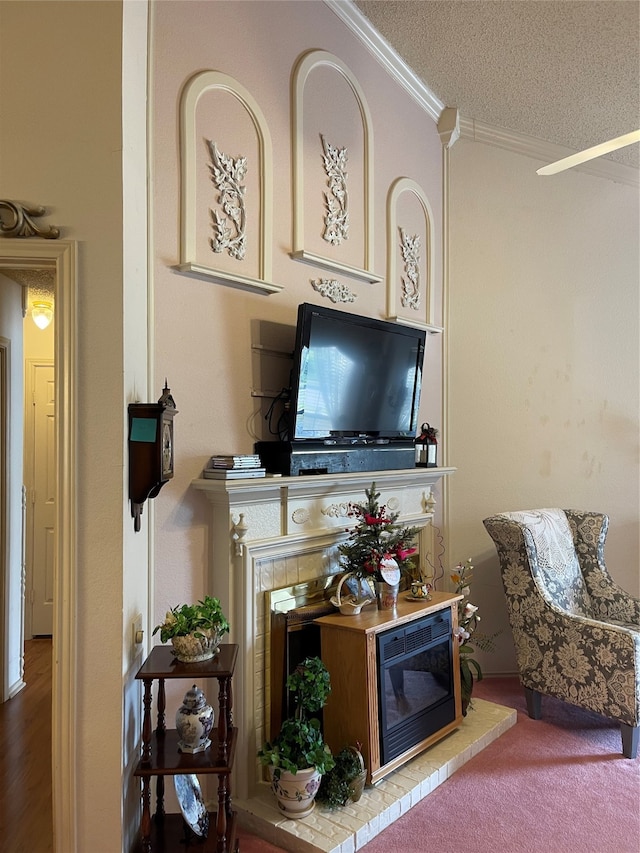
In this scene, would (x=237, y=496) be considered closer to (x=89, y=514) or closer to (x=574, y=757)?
(x=89, y=514)

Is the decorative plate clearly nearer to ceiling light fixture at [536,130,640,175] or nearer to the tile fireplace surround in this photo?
the tile fireplace surround

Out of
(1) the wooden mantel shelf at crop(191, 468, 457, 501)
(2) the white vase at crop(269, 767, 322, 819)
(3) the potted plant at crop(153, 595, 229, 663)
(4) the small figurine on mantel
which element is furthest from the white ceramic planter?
(4) the small figurine on mantel

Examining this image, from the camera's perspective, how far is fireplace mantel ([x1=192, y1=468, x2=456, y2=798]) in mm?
2436

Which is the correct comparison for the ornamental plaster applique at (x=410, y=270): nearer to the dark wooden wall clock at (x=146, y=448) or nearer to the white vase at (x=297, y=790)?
the dark wooden wall clock at (x=146, y=448)

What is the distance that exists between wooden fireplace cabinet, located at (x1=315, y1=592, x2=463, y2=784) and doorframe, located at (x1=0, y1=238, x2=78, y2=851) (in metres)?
1.09

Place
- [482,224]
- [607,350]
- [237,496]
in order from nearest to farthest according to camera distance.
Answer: [237,496] → [482,224] → [607,350]

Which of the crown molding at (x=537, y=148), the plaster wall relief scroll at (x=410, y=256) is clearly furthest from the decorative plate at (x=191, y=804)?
the crown molding at (x=537, y=148)

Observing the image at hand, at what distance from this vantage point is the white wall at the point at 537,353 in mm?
4074

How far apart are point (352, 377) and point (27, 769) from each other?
224 cm

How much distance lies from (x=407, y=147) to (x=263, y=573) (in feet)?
8.61

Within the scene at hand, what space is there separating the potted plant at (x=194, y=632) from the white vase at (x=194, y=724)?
0.49ft

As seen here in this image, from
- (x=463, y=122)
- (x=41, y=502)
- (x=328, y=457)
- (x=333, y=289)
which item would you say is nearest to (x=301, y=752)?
(x=328, y=457)

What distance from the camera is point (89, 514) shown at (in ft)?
6.12

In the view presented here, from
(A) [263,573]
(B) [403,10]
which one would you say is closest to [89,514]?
(A) [263,573]
